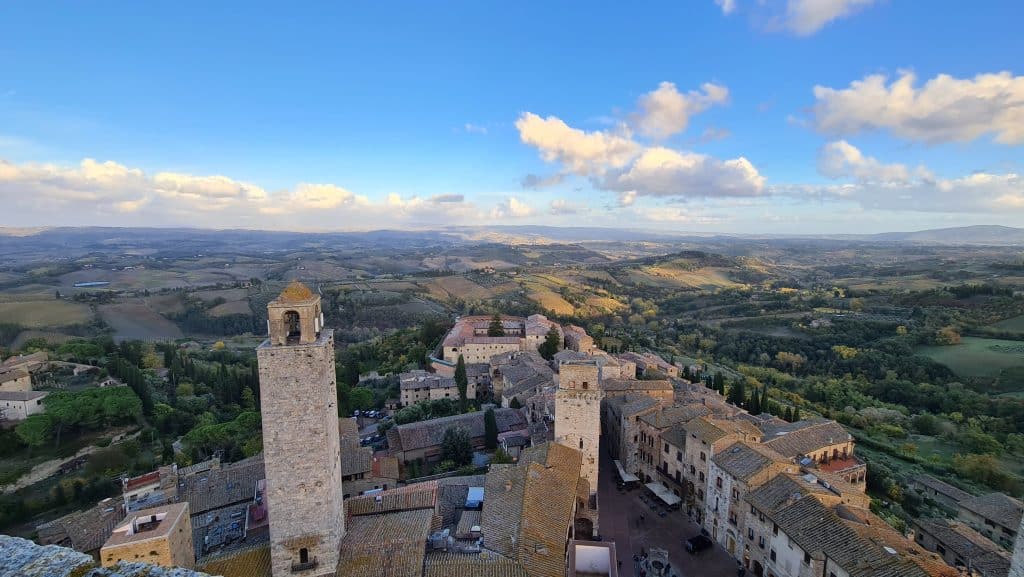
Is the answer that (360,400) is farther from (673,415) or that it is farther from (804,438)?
(804,438)

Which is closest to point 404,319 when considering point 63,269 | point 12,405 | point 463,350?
point 463,350

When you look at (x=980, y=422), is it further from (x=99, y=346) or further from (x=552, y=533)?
(x=99, y=346)

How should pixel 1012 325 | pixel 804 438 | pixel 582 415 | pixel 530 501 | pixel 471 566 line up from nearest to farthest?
pixel 471 566, pixel 530 501, pixel 582 415, pixel 804 438, pixel 1012 325

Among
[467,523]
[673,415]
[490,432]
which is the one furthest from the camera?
[490,432]

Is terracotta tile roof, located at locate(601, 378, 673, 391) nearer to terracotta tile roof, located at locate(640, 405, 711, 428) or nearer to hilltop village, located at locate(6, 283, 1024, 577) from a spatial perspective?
hilltop village, located at locate(6, 283, 1024, 577)

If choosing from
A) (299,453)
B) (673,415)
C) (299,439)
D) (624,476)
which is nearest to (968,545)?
(673,415)

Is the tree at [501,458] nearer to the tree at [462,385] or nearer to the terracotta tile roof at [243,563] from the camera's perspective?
the tree at [462,385]
